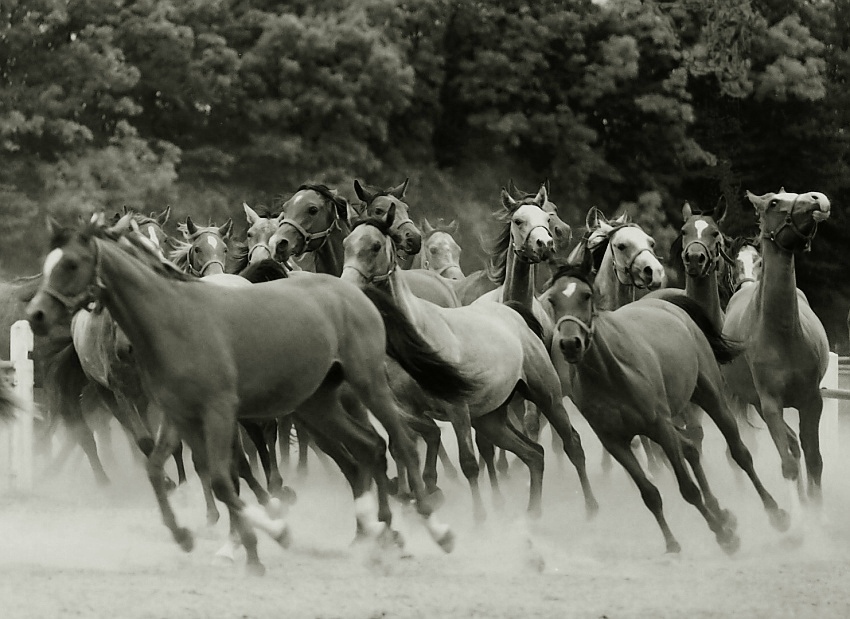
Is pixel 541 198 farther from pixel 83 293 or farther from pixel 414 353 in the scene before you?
pixel 83 293

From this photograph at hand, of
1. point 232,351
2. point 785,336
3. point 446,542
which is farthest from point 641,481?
point 232,351

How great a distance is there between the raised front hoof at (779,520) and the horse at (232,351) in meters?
2.28

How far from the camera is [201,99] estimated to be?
25625mm

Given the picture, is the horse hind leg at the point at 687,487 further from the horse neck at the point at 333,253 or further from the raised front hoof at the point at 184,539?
the horse neck at the point at 333,253

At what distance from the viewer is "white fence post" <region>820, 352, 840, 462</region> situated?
1354 centimetres

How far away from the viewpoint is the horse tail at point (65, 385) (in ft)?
41.8

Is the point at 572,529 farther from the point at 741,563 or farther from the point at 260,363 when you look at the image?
the point at 260,363

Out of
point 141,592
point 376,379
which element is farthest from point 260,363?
point 141,592

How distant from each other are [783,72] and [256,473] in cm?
2043

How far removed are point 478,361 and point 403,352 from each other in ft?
1.70

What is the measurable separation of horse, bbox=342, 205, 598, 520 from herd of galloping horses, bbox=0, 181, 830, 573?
0.02m

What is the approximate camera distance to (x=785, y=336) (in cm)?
1067

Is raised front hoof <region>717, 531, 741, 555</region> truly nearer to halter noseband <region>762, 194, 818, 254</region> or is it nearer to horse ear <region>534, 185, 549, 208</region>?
halter noseband <region>762, 194, 818, 254</region>

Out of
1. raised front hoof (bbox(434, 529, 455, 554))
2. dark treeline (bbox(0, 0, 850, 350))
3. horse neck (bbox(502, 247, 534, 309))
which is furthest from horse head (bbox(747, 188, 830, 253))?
dark treeline (bbox(0, 0, 850, 350))
